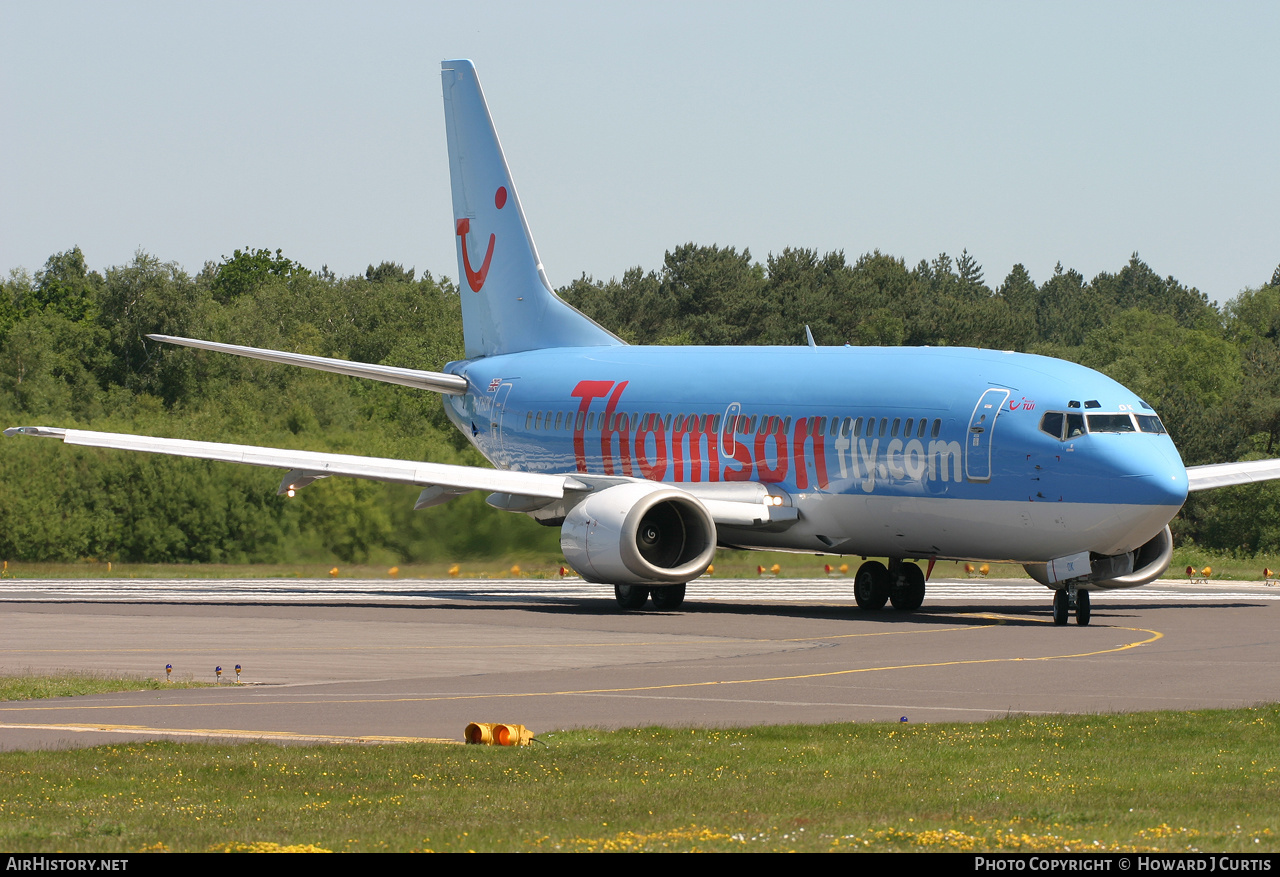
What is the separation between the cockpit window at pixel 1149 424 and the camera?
29.0 meters

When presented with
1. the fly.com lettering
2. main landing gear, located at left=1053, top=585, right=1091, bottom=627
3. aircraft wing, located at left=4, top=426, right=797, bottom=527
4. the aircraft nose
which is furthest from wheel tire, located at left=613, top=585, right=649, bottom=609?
the aircraft nose

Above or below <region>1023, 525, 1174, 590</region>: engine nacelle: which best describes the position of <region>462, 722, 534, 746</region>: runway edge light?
below

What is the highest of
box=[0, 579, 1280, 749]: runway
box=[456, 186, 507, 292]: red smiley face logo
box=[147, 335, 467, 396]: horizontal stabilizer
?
box=[456, 186, 507, 292]: red smiley face logo

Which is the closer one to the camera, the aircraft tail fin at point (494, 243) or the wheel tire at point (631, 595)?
the wheel tire at point (631, 595)

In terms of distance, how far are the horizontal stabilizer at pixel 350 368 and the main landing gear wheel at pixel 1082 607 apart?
49.8 feet

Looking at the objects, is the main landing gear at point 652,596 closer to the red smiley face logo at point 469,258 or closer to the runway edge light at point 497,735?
the red smiley face logo at point 469,258

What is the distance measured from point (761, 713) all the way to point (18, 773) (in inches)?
278

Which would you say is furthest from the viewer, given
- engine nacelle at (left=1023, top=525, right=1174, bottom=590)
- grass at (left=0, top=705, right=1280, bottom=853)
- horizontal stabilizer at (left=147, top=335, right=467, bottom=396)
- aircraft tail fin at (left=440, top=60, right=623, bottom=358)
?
aircraft tail fin at (left=440, top=60, right=623, bottom=358)

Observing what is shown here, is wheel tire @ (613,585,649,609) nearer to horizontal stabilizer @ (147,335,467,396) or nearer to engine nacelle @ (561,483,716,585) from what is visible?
engine nacelle @ (561,483,716,585)

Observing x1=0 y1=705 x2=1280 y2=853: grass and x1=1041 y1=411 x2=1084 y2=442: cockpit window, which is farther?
x1=1041 y1=411 x2=1084 y2=442: cockpit window

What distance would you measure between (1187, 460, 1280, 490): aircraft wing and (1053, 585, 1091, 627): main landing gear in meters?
4.47

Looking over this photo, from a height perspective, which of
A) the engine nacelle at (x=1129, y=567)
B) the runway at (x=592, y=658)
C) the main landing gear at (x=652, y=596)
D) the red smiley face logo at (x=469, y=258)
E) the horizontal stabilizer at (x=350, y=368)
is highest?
the red smiley face logo at (x=469, y=258)

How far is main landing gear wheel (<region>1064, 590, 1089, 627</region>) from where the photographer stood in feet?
95.0

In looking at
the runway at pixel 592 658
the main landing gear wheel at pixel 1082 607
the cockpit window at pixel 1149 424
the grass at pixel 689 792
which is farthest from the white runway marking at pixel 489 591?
the grass at pixel 689 792
